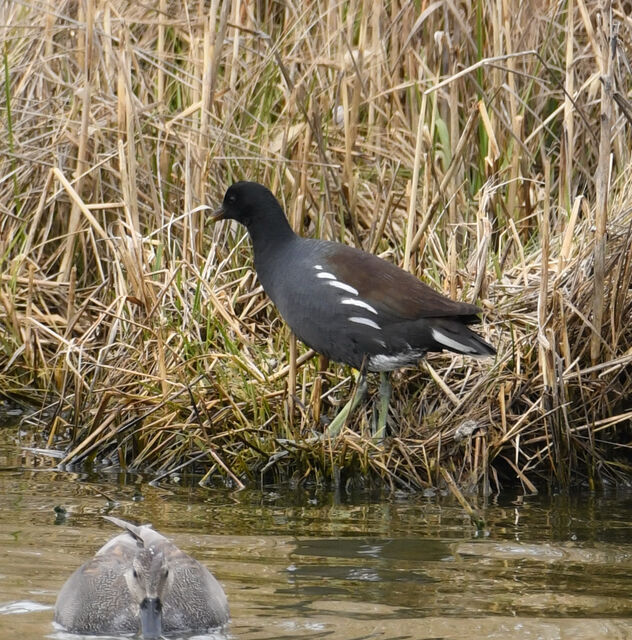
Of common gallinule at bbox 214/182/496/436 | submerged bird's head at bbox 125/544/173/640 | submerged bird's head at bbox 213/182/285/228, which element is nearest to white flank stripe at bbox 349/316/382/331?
common gallinule at bbox 214/182/496/436

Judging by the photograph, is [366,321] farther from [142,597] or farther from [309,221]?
[142,597]

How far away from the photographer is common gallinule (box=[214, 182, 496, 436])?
5523 millimetres

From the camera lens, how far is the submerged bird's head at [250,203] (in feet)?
20.1

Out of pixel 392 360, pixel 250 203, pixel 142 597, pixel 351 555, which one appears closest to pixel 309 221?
pixel 250 203

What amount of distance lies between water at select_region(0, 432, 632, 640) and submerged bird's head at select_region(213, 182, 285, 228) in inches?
54.2

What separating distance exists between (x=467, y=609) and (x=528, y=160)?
10.9 feet

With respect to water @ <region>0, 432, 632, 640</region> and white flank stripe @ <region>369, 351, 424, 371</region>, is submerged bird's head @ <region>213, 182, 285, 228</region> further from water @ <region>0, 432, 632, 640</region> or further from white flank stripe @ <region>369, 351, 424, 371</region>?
water @ <region>0, 432, 632, 640</region>

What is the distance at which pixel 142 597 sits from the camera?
11.3 ft

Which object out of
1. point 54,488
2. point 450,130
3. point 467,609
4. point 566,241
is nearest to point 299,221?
point 450,130

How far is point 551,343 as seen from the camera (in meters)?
5.38

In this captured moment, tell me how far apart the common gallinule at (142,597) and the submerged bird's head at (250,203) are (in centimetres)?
263

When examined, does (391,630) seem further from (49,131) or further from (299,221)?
(49,131)

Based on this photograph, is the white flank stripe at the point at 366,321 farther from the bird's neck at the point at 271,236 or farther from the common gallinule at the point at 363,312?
the bird's neck at the point at 271,236

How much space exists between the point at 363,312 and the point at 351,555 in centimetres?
148
